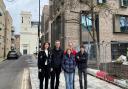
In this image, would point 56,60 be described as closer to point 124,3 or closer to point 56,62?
point 56,62

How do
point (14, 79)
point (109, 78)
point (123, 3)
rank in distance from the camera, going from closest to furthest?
1. point (109, 78)
2. point (14, 79)
3. point (123, 3)

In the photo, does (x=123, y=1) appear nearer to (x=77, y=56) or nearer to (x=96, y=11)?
(x=96, y=11)

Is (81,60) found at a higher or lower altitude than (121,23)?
lower

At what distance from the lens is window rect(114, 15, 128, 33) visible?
43.4 meters

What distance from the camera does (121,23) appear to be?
44312mm

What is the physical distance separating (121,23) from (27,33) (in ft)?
354

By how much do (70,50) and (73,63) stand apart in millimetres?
464

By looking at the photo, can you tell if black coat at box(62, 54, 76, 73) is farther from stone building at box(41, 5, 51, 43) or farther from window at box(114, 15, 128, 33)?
stone building at box(41, 5, 51, 43)

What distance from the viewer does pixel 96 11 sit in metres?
25.1

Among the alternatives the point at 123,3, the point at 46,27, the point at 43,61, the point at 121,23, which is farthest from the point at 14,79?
the point at 46,27

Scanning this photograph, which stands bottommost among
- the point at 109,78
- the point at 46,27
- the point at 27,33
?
the point at 109,78

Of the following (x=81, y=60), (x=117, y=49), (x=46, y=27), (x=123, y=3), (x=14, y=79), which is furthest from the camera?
(x=46, y=27)

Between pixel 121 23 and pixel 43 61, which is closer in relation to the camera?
pixel 43 61

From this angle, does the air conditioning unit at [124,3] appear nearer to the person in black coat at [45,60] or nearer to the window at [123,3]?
the window at [123,3]
